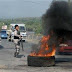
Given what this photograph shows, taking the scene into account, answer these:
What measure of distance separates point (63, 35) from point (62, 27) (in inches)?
16.7

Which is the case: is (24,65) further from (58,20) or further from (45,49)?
(58,20)

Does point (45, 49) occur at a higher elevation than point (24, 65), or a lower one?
higher

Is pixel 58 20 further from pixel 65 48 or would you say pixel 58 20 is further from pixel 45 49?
pixel 65 48

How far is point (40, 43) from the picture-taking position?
13.6 m

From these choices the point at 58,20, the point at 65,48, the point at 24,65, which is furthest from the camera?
the point at 65,48

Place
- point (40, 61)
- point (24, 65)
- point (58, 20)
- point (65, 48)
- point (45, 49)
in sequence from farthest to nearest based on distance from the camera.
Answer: point (65, 48) < point (58, 20) < point (45, 49) < point (24, 65) < point (40, 61)

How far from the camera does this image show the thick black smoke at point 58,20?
13852 millimetres

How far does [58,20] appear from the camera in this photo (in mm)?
13852

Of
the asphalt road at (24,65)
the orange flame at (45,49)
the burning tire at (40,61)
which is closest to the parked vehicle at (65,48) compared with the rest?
the asphalt road at (24,65)

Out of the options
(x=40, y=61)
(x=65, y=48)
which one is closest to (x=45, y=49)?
(x=40, y=61)

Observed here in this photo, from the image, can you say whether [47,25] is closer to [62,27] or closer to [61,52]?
[62,27]

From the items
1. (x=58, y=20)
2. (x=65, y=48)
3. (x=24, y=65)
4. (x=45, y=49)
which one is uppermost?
(x=58, y=20)

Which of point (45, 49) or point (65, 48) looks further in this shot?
point (65, 48)

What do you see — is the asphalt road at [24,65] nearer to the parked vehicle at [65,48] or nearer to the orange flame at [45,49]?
the orange flame at [45,49]
